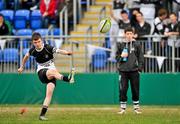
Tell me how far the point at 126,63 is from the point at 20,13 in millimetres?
10671

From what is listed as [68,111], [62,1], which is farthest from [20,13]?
[68,111]

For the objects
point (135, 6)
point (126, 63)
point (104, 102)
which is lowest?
point (104, 102)

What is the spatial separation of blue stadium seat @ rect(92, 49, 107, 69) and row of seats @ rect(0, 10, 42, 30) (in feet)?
16.3

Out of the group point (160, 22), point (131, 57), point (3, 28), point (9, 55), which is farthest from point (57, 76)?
point (3, 28)

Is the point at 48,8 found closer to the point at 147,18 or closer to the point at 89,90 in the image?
the point at 147,18

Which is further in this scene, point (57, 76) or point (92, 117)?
point (92, 117)

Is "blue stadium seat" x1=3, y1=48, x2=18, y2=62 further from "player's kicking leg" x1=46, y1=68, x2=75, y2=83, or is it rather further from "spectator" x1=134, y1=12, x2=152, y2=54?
"player's kicking leg" x1=46, y1=68, x2=75, y2=83

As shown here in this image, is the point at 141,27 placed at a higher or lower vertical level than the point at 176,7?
lower

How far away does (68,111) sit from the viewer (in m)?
20.7

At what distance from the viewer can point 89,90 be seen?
25.2 m

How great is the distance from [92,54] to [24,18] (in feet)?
17.8

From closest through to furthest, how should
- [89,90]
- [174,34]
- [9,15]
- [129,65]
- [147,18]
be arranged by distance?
[129,65] → [174,34] → [89,90] → [147,18] → [9,15]

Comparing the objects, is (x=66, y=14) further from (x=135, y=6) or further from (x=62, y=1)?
(x=135, y=6)

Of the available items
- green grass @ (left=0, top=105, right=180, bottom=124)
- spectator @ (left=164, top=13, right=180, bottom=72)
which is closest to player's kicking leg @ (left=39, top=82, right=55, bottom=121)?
green grass @ (left=0, top=105, right=180, bottom=124)
